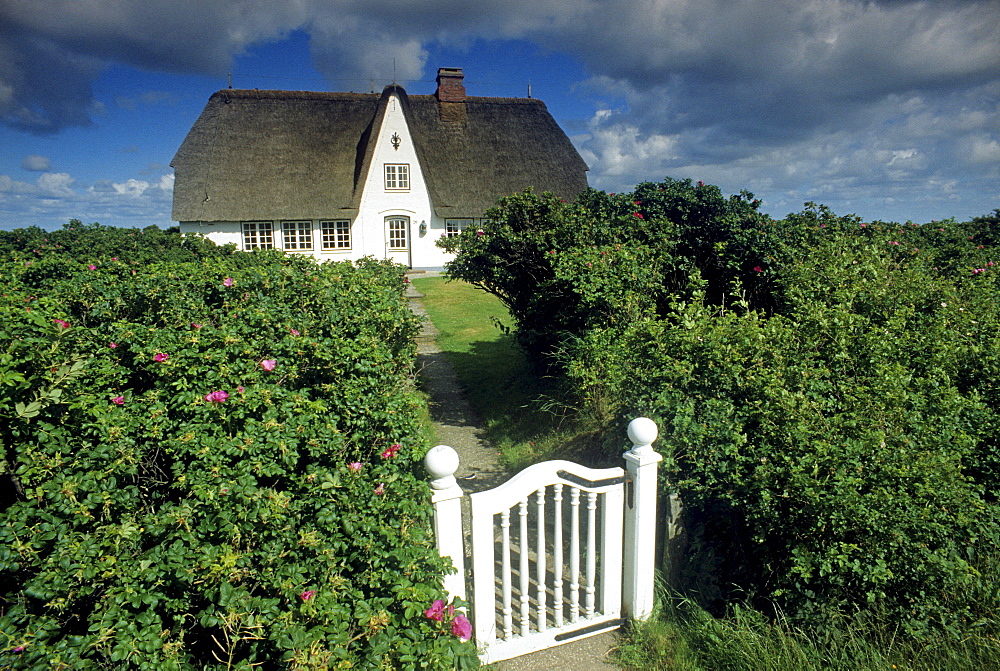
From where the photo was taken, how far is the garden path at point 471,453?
3.49 meters

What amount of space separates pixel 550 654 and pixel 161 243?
9975 millimetres

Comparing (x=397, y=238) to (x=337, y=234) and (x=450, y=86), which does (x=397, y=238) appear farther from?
(x=450, y=86)

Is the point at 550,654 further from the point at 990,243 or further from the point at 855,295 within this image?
the point at 990,243

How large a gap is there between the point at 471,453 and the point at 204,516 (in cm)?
449

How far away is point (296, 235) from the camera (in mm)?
24000

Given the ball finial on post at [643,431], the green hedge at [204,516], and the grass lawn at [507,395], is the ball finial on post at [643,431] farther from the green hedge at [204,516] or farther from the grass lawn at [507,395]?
the grass lawn at [507,395]

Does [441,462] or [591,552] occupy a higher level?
[441,462]

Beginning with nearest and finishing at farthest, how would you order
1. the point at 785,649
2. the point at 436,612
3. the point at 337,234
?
the point at 436,612 < the point at 785,649 < the point at 337,234

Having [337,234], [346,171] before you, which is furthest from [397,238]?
[346,171]

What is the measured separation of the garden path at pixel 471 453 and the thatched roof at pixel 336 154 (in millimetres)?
12158

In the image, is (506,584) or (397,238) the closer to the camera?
(506,584)

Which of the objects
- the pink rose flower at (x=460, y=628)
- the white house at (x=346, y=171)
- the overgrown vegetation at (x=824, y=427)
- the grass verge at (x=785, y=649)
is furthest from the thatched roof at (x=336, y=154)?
the pink rose flower at (x=460, y=628)

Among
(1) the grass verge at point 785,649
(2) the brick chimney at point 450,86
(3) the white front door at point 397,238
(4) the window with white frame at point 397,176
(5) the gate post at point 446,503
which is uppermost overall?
(2) the brick chimney at point 450,86

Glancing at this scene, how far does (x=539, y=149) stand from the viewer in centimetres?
2783
